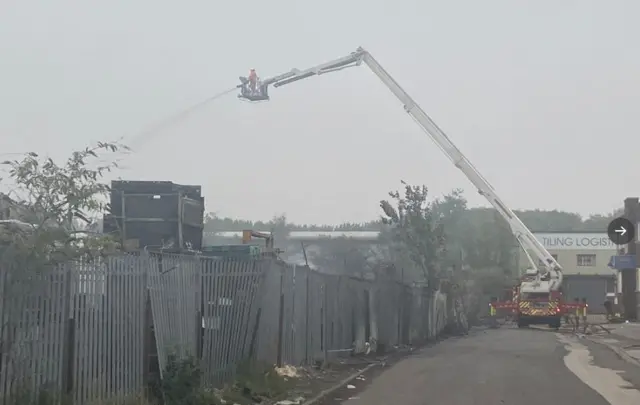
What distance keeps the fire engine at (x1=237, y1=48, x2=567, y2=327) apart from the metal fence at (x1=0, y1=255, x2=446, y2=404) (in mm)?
12653

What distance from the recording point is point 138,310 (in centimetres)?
1158

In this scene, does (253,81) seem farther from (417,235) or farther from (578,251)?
(578,251)

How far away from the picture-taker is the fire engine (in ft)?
110

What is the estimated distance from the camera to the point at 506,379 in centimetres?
1834

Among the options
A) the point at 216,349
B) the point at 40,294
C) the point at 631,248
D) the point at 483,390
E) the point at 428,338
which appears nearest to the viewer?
the point at 40,294

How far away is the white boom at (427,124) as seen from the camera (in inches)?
1282

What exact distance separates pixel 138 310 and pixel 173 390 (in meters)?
1.13

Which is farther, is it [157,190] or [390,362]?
[390,362]

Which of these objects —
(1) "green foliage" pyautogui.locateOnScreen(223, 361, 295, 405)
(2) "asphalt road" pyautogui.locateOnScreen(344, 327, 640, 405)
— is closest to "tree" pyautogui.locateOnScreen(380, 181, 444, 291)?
(2) "asphalt road" pyautogui.locateOnScreen(344, 327, 640, 405)

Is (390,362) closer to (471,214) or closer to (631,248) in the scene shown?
(631,248)

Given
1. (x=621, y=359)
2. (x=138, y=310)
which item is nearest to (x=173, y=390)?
(x=138, y=310)

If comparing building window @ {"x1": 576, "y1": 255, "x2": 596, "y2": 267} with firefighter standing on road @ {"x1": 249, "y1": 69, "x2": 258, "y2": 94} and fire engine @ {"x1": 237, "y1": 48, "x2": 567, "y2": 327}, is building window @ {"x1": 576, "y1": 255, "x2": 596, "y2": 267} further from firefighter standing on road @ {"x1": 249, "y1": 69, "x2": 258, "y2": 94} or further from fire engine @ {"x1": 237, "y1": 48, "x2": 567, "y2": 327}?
firefighter standing on road @ {"x1": 249, "y1": 69, "x2": 258, "y2": 94}

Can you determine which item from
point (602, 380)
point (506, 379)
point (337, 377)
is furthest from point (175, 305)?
point (602, 380)

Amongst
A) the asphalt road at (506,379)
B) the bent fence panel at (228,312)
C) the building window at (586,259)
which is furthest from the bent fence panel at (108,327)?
the building window at (586,259)
